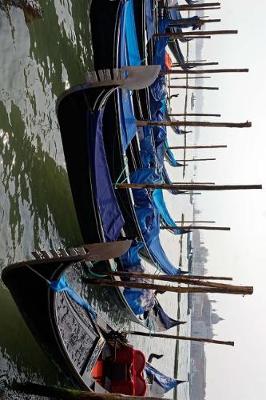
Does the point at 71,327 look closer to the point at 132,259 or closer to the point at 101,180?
the point at 101,180

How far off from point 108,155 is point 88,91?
145 centimetres

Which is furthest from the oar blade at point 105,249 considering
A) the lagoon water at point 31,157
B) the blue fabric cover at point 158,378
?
the blue fabric cover at point 158,378

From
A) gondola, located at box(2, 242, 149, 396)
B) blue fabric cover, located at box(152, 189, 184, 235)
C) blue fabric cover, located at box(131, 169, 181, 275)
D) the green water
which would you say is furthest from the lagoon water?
blue fabric cover, located at box(152, 189, 184, 235)

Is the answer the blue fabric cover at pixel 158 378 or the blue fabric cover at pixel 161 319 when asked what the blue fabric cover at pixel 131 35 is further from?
the blue fabric cover at pixel 158 378

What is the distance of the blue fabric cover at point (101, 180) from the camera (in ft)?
15.5

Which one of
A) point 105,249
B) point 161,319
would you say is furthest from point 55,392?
point 161,319

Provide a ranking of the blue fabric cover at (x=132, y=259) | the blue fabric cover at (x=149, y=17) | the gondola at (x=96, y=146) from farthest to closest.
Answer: the blue fabric cover at (x=149, y=17)
the blue fabric cover at (x=132, y=259)
the gondola at (x=96, y=146)

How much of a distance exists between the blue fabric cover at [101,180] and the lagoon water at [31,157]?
2.04ft

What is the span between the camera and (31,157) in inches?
190

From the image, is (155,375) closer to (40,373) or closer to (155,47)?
(40,373)

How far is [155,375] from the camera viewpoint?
6191 mm

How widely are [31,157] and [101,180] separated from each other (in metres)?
0.82

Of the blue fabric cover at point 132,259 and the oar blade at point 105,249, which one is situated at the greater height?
the oar blade at point 105,249

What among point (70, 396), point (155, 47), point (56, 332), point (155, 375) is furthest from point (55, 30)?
point (155, 375)
